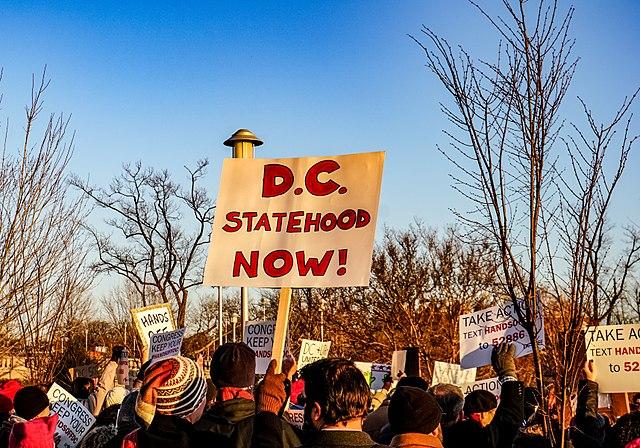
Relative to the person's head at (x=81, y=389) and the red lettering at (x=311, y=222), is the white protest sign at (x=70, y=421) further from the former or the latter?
the red lettering at (x=311, y=222)

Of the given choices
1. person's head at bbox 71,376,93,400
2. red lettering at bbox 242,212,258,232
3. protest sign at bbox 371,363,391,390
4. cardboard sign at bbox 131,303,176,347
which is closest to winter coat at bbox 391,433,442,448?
red lettering at bbox 242,212,258,232

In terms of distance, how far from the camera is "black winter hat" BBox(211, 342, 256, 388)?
456 centimetres

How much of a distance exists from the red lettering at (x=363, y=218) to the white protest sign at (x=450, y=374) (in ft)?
19.6

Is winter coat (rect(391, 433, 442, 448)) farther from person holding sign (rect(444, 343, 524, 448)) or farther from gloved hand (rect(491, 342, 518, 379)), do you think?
gloved hand (rect(491, 342, 518, 379))

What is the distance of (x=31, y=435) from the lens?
19.0ft

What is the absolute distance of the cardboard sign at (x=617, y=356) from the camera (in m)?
9.28

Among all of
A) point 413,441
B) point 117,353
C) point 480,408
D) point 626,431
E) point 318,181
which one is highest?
point 318,181

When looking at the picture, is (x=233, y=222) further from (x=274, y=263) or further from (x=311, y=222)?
(x=311, y=222)

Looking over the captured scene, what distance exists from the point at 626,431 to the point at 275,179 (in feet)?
13.0

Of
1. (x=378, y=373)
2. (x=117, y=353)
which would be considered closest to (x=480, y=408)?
(x=117, y=353)

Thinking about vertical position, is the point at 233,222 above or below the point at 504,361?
above

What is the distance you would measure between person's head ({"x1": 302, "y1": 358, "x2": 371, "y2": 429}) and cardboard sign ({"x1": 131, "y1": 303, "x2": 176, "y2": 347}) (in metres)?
8.87

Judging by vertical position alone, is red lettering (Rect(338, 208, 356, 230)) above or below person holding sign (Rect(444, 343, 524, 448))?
above

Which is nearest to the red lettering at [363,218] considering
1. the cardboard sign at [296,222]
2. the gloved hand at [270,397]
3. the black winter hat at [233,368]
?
the cardboard sign at [296,222]
